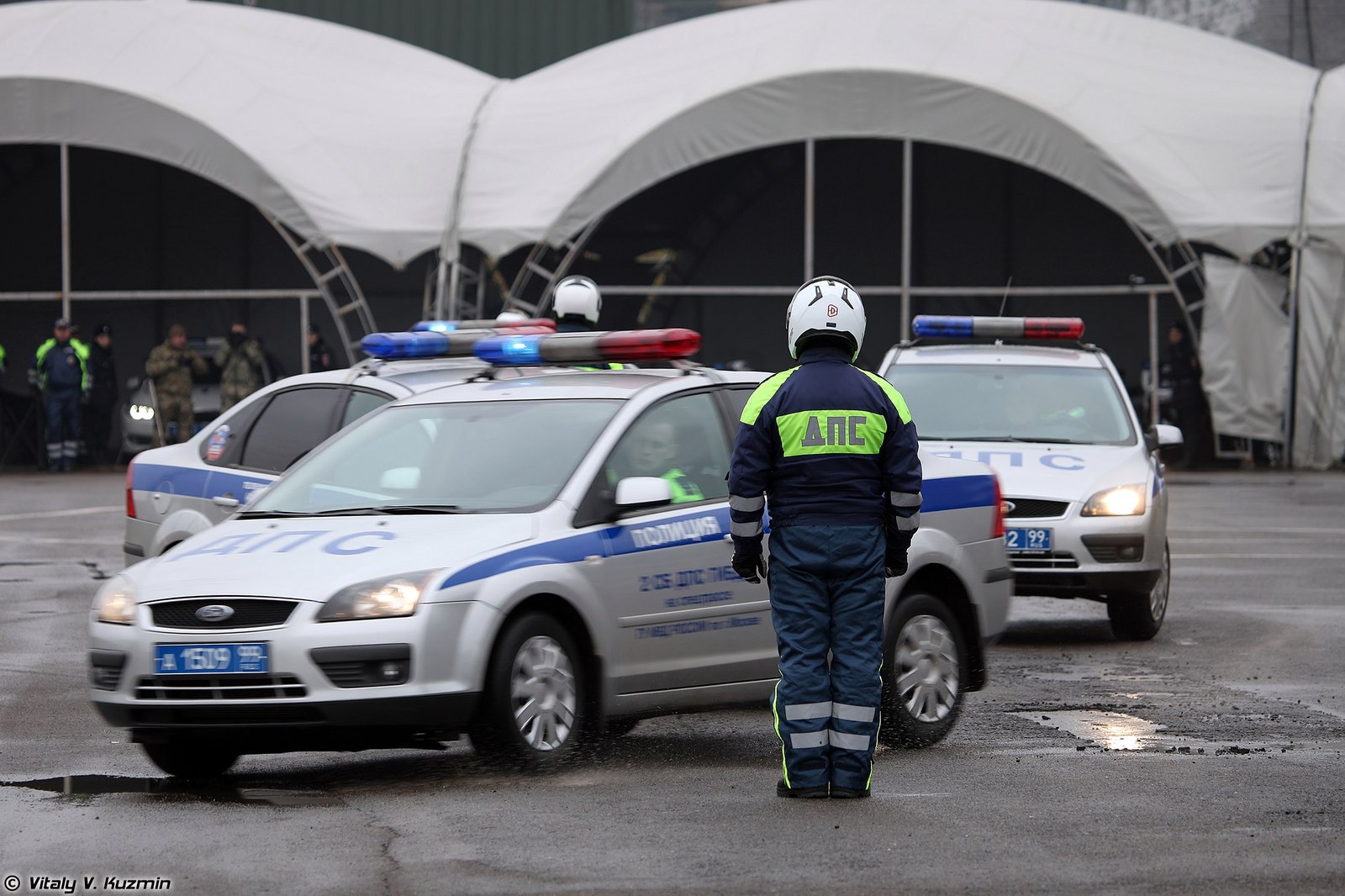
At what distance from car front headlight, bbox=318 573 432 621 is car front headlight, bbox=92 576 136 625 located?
2.47ft

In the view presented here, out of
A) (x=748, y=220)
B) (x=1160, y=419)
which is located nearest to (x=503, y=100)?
(x=748, y=220)

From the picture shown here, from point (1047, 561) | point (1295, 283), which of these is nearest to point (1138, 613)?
point (1047, 561)

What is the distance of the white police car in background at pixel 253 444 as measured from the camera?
10.2 m

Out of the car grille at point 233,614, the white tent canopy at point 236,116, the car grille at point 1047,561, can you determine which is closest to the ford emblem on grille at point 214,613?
the car grille at point 233,614

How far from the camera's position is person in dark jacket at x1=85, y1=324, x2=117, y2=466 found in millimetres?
28672

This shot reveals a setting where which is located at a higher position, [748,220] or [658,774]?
[748,220]

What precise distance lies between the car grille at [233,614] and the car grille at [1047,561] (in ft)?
18.5

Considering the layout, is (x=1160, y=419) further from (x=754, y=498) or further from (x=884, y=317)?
(x=754, y=498)

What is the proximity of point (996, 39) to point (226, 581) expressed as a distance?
73.3 feet

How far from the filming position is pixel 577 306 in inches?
454

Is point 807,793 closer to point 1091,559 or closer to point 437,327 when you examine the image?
point 1091,559

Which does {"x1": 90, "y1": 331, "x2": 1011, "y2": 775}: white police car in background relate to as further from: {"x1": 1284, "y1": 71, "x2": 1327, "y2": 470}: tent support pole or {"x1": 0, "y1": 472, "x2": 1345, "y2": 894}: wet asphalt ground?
{"x1": 1284, "y1": 71, "x2": 1327, "y2": 470}: tent support pole

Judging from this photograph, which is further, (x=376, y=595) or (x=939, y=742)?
(x=939, y=742)

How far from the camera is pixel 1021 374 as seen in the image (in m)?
13.0
